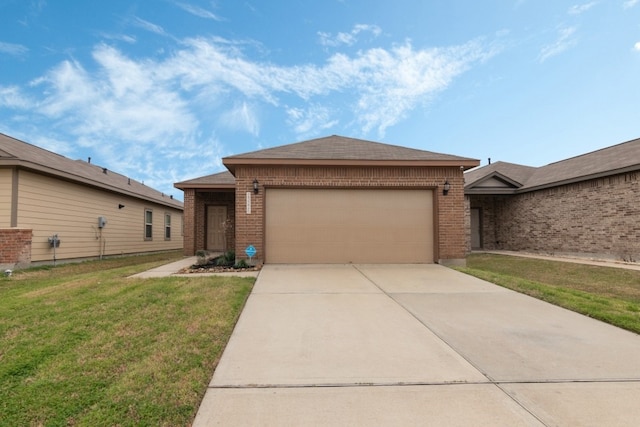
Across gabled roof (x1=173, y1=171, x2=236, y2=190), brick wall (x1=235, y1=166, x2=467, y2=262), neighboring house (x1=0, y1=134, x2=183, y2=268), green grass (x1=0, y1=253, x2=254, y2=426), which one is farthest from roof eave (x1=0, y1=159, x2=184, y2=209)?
A: brick wall (x1=235, y1=166, x2=467, y2=262)

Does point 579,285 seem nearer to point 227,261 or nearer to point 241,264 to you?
point 241,264

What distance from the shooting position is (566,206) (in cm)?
1292

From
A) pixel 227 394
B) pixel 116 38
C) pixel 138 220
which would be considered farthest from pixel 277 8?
pixel 227 394

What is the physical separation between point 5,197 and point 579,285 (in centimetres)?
1511

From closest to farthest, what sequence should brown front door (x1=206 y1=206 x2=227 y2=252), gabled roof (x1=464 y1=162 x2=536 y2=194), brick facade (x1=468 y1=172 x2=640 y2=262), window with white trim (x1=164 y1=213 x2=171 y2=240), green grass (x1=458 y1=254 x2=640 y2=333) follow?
green grass (x1=458 y1=254 x2=640 y2=333) → brick facade (x1=468 y1=172 x2=640 y2=262) → brown front door (x1=206 y1=206 x2=227 y2=252) → gabled roof (x1=464 y1=162 x2=536 y2=194) → window with white trim (x1=164 y1=213 x2=171 y2=240)

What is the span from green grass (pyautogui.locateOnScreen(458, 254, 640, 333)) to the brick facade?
233 centimetres

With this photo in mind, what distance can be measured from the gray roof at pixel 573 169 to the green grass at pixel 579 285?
388 cm

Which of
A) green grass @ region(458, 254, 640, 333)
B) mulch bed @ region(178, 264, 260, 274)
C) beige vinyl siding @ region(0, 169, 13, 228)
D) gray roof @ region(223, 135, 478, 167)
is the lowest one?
green grass @ region(458, 254, 640, 333)

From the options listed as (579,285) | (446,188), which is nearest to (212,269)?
(446,188)

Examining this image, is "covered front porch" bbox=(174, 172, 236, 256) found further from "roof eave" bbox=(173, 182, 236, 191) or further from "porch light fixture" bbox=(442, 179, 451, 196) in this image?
"porch light fixture" bbox=(442, 179, 451, 196)

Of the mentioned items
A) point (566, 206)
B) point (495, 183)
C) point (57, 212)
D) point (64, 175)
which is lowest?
point (57, 212)

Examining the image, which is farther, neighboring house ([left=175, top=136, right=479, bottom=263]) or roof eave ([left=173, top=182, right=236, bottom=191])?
roof eave ([left=173, top=182, right=236, bottom=191])

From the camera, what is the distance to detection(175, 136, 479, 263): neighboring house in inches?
345

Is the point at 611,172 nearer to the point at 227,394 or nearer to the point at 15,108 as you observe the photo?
the point at 227,394
